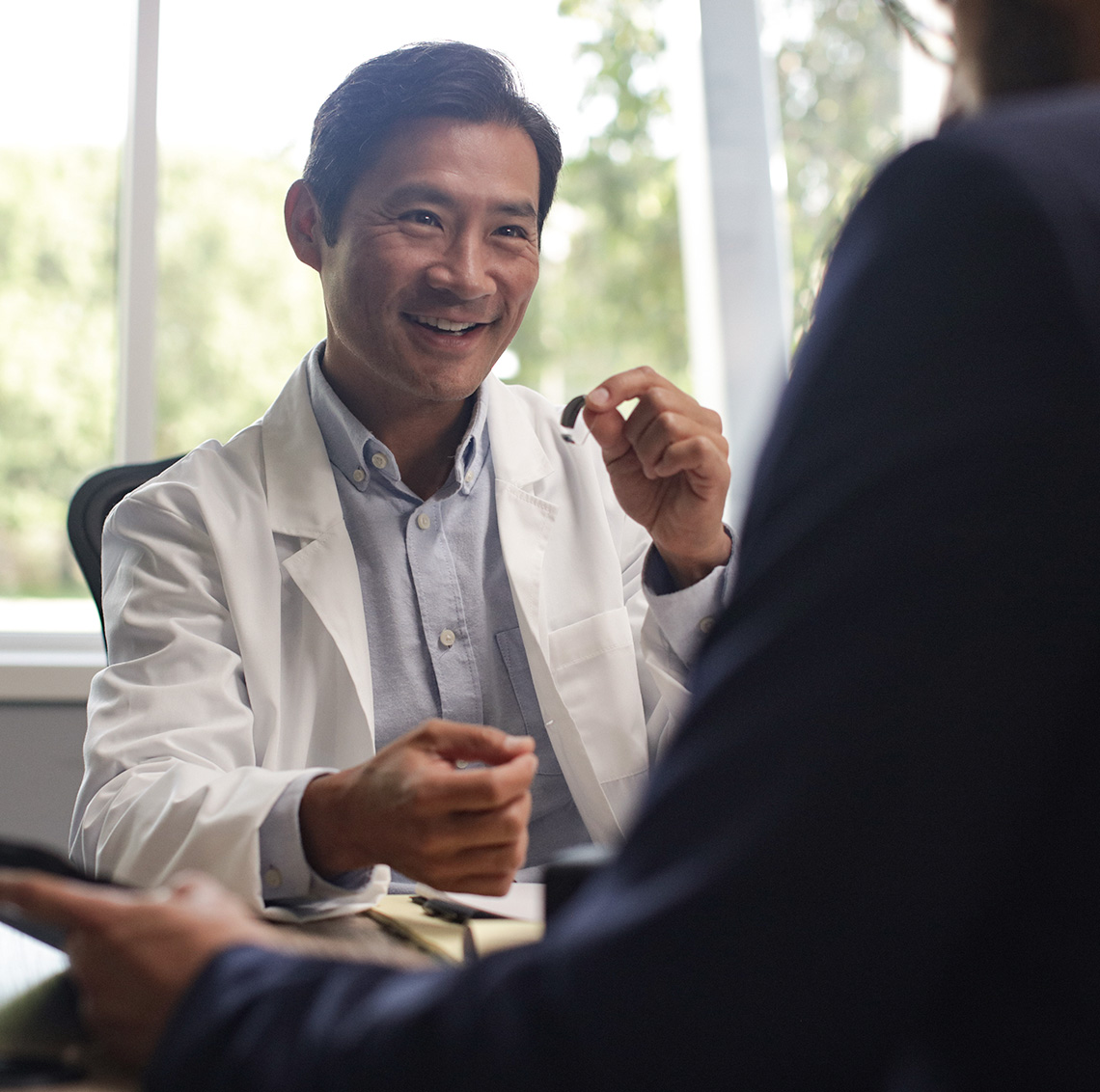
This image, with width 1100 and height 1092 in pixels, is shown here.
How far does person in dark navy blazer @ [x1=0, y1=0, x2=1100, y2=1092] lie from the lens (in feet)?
1.25

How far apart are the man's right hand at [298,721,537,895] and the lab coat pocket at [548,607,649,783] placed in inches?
20.8

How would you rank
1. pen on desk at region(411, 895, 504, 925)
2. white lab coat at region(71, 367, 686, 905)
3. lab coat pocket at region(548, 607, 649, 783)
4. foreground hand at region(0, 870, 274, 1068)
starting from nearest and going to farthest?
1. foreground hand at region(0, 870, 274, 1068)
2. pen on desk at region(411, 895, 504, 925)
3. white lab coat at region(71, 367, 686, 905)
4. lab coat pocket at region(548, 607, 649, 783)

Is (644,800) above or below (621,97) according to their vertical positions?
below

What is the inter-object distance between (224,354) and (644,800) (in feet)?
9.85

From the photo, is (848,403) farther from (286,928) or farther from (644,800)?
(286,928)

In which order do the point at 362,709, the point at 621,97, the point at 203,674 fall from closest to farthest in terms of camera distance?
the point at 203,674 < the point at 362,709 < the point at 621,97

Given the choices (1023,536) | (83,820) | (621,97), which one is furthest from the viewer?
(621,97)

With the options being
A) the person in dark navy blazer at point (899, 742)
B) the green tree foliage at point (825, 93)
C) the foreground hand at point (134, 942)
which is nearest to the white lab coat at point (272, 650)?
the foreground hand at point (134, 942)

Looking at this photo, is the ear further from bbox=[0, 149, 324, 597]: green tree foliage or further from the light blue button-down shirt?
bbox=[0, 149, 324, 597]: green tree foliage

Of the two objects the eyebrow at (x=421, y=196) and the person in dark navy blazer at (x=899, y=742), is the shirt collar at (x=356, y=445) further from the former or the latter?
the person in dark navy blazer at (x=899, y=742)

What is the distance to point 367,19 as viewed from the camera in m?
3.11

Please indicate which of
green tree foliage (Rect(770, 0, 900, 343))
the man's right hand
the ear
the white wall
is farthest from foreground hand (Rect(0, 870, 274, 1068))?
green tree foliage (Rect(770, 0, 900, 343))

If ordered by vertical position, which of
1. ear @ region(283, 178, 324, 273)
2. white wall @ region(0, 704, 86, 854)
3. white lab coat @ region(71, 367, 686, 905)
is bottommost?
white wall @ region(0, 704, 86, 854)

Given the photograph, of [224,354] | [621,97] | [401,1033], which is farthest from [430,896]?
[621,97]
